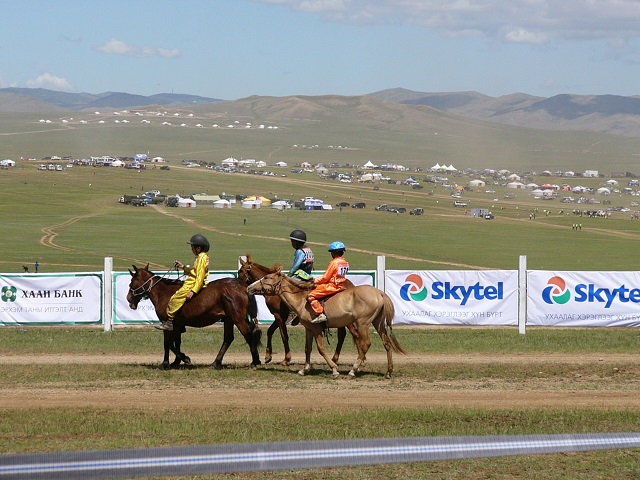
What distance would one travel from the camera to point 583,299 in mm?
24141

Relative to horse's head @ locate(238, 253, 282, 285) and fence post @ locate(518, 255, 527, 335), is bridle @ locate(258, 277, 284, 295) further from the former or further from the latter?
fence post @ locate(518, 255, 527, 335)

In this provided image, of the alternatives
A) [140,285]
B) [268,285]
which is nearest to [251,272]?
[268,285]

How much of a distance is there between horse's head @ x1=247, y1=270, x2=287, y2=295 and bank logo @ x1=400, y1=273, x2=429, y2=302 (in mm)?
8316

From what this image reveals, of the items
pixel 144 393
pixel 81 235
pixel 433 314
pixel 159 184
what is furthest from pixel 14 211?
pixel 144 393

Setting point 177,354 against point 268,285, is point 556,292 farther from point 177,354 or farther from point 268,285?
point 177,354

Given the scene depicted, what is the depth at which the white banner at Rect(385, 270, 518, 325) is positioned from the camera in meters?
24.1

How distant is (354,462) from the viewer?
610 cm

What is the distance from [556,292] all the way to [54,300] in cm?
1288

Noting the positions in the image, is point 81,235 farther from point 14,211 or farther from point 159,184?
point 159,184

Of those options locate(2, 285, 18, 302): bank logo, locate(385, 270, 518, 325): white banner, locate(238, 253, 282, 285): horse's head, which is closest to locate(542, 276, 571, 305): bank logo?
locate(385, 270, 518, 325): white banner

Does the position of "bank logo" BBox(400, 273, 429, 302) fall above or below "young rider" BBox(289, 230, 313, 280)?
below

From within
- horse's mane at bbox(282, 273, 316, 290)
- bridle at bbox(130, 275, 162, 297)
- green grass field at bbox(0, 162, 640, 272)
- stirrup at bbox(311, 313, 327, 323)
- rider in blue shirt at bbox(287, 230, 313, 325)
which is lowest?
green grass field at bbox(0, 162, 640, 272)

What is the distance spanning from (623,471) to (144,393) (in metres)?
7.45

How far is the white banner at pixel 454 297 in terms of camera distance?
2408 cm
